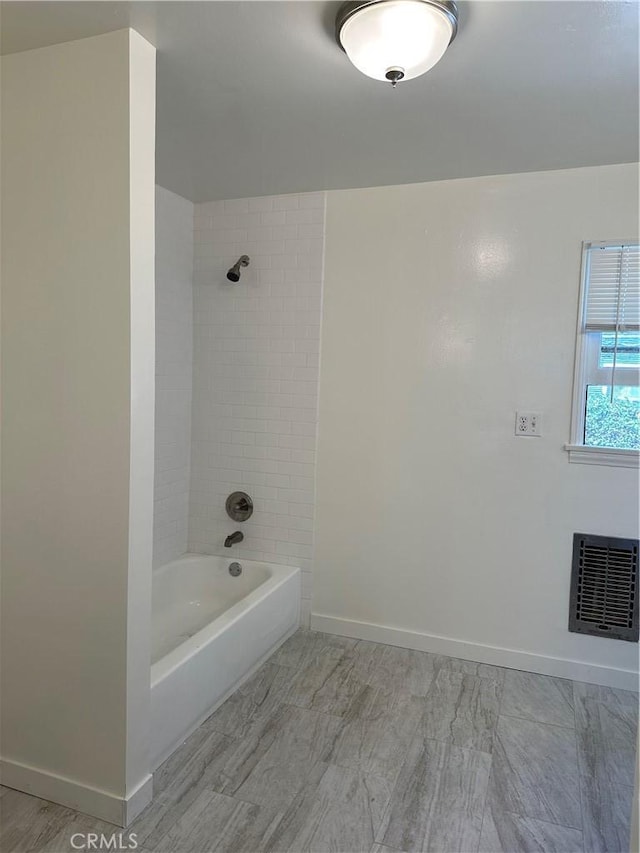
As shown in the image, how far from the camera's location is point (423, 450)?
2922 mm

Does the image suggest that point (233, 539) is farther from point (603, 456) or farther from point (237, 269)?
point (603, 456)

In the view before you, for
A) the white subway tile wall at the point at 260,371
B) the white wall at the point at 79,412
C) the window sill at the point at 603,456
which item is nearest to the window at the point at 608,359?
the window sill at the point at 603,456

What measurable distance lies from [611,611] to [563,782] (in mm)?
870

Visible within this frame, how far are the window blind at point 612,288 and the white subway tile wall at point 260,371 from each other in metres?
1.30

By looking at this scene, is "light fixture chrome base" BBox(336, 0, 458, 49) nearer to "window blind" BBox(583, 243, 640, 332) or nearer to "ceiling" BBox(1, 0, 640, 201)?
"ceiling" BBox(1, 0, 640, 201)

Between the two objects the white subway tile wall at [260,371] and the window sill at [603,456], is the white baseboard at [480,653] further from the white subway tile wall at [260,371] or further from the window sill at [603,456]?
the window sill at [603,456]

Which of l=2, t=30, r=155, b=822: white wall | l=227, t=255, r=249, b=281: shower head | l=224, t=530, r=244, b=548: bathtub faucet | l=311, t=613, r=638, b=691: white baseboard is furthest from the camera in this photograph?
l=224, t=530, r=244, b=548: bathtub faucet

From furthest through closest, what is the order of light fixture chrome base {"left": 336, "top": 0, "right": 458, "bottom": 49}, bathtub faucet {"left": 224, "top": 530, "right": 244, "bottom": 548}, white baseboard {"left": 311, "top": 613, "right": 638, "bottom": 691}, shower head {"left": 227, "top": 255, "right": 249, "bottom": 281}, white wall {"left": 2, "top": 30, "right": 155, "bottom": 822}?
bathtub faucet {"left": 224, "top": 530, "right": 244, "bottom": 548}, shower head {"left": 227, "top": 255, "right": 249, "bottom": 281}, white baseboard {"left": 311, "top": 613, "right": 638, "bottom": 691}, white wall {"left": 2, "top": 30, "right": 155, "bottom": 822}, light fixture chrome base {"left": 336, "top": 0, "right": 458, "bottom": 49}

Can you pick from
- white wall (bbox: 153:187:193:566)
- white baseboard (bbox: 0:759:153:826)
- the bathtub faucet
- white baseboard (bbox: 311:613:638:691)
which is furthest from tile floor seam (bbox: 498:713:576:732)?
white wall (bbox: 153:187:193:566)

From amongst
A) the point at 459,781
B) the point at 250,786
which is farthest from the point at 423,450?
the point at 250,786

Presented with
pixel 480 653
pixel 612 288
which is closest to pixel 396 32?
pixel 612 288

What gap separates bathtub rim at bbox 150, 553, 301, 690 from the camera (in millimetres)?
2086

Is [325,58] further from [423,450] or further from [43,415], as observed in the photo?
[423,450]

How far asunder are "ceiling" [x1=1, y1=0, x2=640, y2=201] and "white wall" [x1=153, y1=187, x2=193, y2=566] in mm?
407
